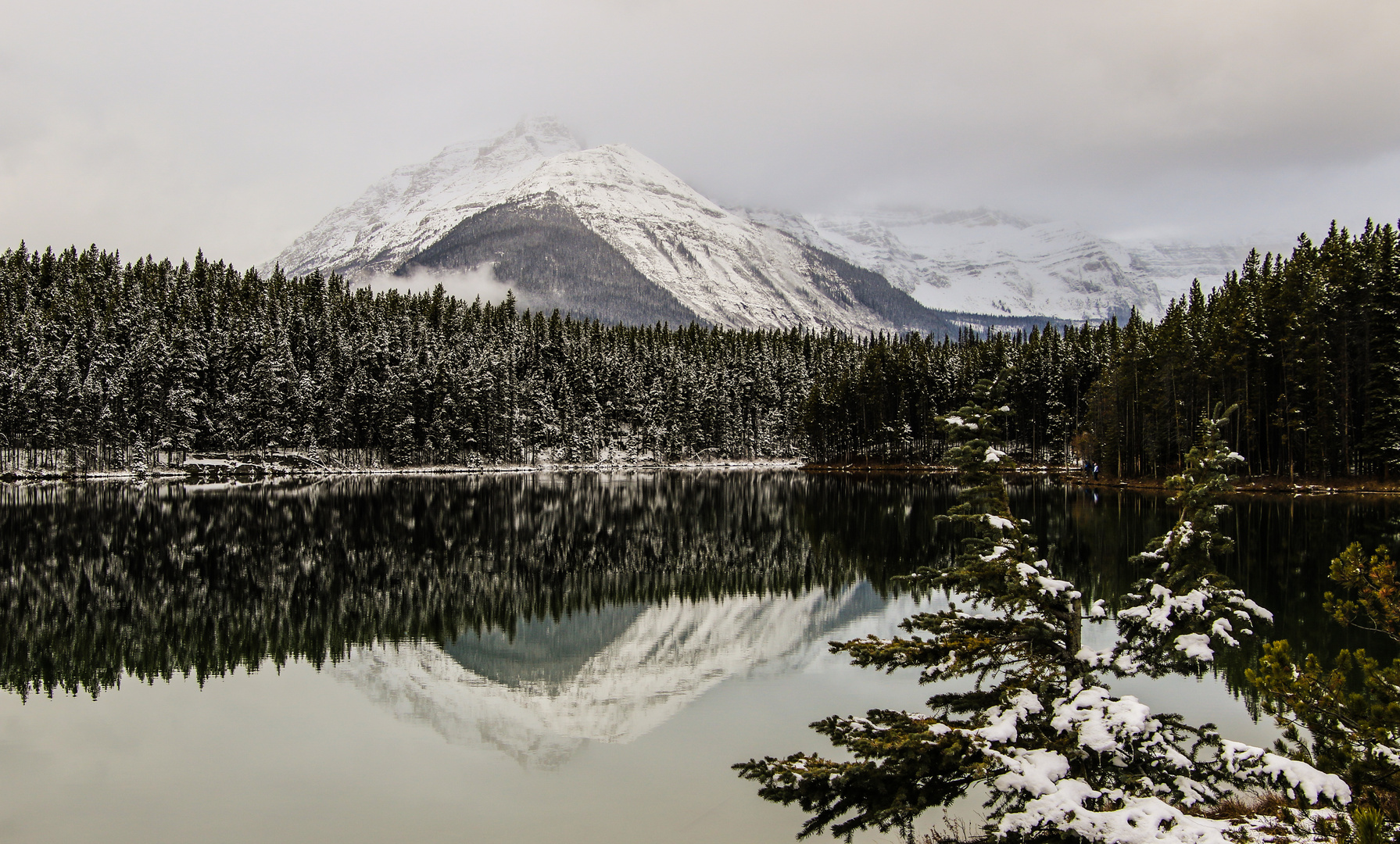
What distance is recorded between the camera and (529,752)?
16359 millimetres

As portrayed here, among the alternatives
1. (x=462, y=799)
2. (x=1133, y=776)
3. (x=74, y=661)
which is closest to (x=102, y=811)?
(x=462, y=799)

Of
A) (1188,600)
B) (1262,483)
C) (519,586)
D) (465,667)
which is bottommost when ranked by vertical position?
(519,586)

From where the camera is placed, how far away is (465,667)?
2231 centimetres

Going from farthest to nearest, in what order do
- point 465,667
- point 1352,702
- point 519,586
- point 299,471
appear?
point 299,471
point 519,586
point 465,667
point 1352,702

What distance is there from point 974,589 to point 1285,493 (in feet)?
208

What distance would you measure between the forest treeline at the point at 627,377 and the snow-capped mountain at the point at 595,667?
52750mm

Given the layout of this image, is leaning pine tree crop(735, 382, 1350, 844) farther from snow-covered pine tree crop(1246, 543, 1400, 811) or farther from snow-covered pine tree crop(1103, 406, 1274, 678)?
snow-covered pine tree crop(1246, 543, 1400, 811)

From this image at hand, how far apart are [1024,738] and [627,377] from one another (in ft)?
481

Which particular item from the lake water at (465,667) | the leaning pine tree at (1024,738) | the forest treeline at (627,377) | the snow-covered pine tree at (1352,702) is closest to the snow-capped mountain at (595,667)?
the lake water at (465,667)

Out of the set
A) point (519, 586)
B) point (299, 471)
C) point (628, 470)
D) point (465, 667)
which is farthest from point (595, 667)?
point (628, 470)

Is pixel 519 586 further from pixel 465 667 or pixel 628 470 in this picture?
pixel 628 470

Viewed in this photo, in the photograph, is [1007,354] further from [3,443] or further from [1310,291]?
[3,443]

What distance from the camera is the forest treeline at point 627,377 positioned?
64.2 metres

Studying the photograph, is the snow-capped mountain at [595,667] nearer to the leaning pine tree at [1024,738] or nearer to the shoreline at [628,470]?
the leaning pine tree at [1024,738]
